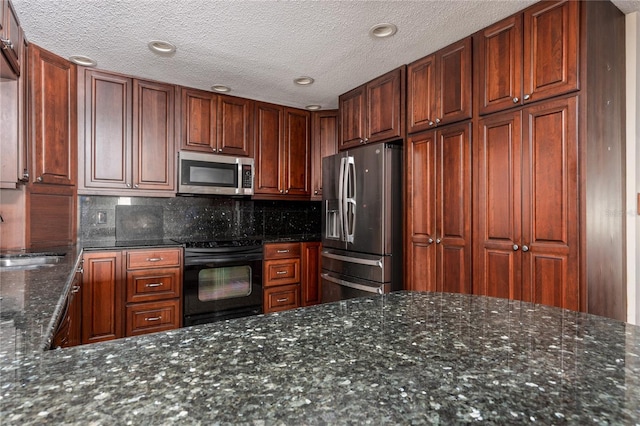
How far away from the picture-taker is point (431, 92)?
2.67 m

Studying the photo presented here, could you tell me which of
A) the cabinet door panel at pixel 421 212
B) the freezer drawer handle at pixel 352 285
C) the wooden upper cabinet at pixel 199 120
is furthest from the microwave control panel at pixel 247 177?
the cabinet door panel at pixel 421 212

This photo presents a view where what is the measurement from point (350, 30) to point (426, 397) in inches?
93.7

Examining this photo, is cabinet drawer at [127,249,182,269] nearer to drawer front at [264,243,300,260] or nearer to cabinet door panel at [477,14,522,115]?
drawer front at [264,243,300,260]

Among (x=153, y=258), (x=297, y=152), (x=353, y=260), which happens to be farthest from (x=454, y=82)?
(x=153, y=258)

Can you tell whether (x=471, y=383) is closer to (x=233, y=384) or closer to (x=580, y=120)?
(x=233, y=384)

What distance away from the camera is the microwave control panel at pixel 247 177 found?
3.65 meters

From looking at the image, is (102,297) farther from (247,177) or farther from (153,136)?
(247,177)

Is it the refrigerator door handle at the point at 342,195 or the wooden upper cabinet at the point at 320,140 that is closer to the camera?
the refrigerator door handle at the point at 342,195

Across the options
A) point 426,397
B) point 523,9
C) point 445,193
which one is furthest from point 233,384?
point 523,9

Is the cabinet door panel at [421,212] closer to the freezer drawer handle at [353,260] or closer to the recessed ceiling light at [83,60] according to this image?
the freezer drawer handle at [353,260]

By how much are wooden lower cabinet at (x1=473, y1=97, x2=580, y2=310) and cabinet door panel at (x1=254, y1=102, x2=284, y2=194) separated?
7.06ft

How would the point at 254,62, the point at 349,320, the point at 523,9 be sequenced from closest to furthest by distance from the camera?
the point at 349,320
the point at 523,9
the point at 254,62

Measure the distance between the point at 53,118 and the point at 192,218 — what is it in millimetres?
Result: 1452

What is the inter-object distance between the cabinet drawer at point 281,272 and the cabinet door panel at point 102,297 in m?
1.27
